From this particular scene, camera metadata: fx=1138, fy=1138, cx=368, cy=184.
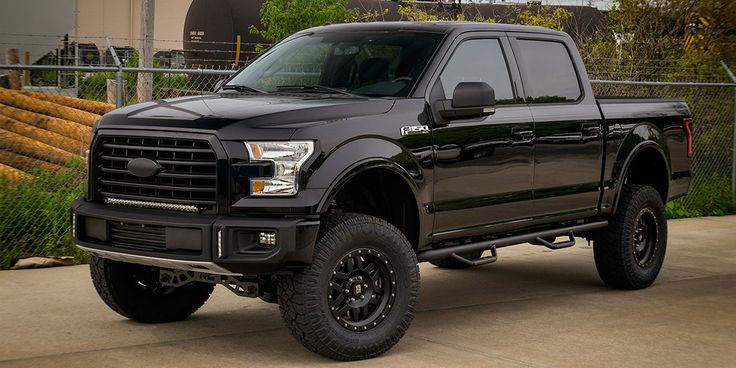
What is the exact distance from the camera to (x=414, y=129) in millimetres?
Result: 6867

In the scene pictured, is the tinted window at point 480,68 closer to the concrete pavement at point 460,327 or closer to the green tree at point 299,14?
the concrete pavement at point 460,327

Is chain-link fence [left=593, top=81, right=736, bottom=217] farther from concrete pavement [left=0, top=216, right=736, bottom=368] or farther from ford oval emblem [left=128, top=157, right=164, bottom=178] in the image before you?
ford oval emblem [left=128, top=157, right=164, bottom=178]

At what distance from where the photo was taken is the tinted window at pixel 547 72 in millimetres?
8055

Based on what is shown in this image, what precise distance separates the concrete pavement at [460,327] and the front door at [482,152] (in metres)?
0.76

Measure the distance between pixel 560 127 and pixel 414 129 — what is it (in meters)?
1.63

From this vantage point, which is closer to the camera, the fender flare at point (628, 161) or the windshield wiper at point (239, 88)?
the windshield wiper at point (239, 88)

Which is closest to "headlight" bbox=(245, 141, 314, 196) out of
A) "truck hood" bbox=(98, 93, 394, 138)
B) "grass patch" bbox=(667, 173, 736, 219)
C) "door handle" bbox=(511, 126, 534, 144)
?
"truck hood" bbox=(98, 93, 394, 138)

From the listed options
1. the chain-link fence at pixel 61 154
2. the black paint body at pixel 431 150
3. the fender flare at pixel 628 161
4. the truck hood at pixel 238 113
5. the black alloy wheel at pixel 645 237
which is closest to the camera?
the black paint body at pixel 431 150

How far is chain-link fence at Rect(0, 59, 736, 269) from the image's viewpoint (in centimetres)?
970

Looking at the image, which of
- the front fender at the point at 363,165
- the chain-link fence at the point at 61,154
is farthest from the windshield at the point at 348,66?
the chain-link fence at the point at 61,154

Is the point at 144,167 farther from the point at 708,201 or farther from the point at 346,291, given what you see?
the point at 708,201

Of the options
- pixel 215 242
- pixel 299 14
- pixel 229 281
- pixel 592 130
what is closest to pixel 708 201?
pixel 592 130

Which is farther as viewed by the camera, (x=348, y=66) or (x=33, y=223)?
(x=33, y=223)

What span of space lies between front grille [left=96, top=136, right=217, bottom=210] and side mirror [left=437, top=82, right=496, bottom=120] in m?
1.65
